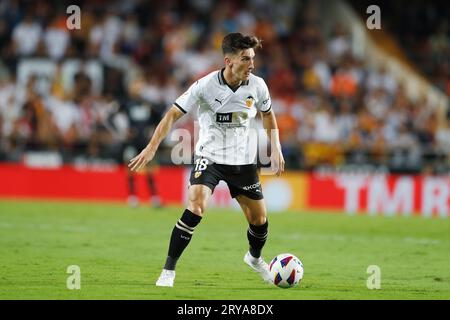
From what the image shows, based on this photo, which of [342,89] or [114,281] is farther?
[342,89]

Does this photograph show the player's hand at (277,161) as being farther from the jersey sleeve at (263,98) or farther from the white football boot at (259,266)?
the white football boot at (259,266)

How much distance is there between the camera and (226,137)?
9.81 metres

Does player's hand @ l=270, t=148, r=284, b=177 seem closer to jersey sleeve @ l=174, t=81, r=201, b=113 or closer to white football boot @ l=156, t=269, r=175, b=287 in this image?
jersey sleeve @ l=174, t=81, r=201, b=113

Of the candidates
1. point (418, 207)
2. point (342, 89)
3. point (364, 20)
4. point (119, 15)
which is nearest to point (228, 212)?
point (418, 207)

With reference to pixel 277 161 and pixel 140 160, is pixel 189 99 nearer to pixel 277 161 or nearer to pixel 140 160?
pixel 140 160

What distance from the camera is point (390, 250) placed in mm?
13719

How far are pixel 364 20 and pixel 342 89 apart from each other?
4499 mm

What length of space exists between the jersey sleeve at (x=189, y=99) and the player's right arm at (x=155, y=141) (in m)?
0.05

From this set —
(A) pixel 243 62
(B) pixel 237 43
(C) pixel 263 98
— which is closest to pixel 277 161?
(C) pixel 263 98

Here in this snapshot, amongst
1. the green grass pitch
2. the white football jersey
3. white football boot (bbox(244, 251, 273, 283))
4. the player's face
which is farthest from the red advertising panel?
the player's face

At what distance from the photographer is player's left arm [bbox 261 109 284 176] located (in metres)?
10.0

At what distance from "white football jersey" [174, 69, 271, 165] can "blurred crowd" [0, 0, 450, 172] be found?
11.3 metres

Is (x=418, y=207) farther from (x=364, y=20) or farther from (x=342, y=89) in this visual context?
(x=364, y=20)

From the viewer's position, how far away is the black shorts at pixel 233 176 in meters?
9.65
